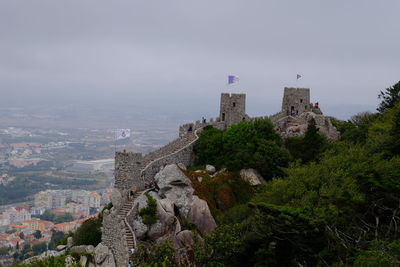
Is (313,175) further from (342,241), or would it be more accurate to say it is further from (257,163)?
(257,163)

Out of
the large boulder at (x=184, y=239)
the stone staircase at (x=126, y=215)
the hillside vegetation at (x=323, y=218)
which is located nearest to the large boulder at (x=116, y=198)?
the stone staircase at (x=126, y=215)

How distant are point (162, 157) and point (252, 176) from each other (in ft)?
21.3

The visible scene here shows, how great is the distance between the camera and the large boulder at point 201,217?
28969 mm

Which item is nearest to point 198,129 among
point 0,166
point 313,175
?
point 313,175

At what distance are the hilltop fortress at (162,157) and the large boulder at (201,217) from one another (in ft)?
11.6

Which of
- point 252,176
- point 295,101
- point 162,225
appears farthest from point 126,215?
point 295,101

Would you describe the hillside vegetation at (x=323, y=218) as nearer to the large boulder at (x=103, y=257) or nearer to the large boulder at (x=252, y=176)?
the large boulder at (x=252, y=176)

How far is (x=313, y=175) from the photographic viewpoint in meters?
25.7

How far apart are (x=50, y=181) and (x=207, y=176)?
351 ft

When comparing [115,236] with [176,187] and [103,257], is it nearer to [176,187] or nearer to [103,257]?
[103,257]

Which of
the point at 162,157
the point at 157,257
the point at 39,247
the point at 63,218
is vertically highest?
the point at 162,157

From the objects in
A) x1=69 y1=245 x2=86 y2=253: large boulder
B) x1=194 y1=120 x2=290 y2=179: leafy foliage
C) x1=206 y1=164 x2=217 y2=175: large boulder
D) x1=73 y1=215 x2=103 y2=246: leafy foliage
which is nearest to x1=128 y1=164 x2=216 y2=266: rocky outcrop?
x1=206 y1=164 x2=217 y2=175: large boulder

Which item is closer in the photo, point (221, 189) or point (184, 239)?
point (184, 239)

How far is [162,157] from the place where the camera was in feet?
112
